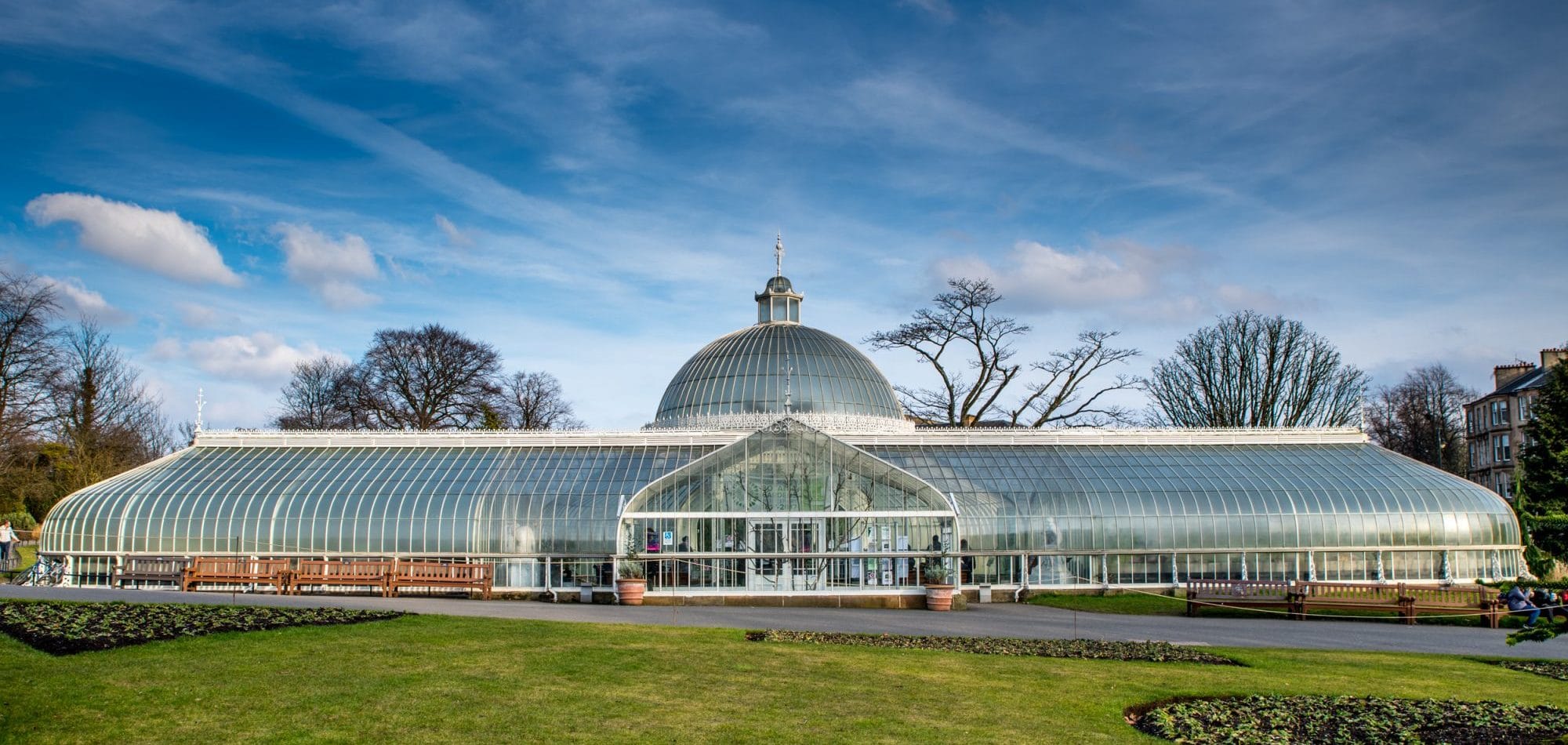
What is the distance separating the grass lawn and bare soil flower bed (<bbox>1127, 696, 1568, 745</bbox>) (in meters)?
0.60

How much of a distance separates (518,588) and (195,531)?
11354mm

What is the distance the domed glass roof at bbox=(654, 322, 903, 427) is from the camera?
49344 mm

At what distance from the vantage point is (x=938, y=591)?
3083 cm

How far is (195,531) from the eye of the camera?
36.0m

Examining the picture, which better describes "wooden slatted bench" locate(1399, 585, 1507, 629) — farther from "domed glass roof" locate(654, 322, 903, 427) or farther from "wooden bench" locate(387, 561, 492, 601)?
"wooden bench" locate(387, 561, 492, 601)

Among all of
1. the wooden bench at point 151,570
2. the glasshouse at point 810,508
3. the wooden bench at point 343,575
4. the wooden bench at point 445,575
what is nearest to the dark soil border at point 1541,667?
the glasshouse at point 810,508

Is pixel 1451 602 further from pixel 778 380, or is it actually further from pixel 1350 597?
pixel 778 380

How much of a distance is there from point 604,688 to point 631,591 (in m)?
17.7

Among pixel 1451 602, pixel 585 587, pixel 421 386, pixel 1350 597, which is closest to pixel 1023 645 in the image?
pixel 1350 597

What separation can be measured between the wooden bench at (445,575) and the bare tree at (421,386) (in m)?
37.5

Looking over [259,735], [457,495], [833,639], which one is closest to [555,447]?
[457,495]

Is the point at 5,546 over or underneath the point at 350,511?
underneath

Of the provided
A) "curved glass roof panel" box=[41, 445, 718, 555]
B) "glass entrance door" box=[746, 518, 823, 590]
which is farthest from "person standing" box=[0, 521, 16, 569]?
"glass entrance door" box=[746, 518, 823, 590]

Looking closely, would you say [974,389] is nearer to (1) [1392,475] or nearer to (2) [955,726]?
(1) [1392,475]
